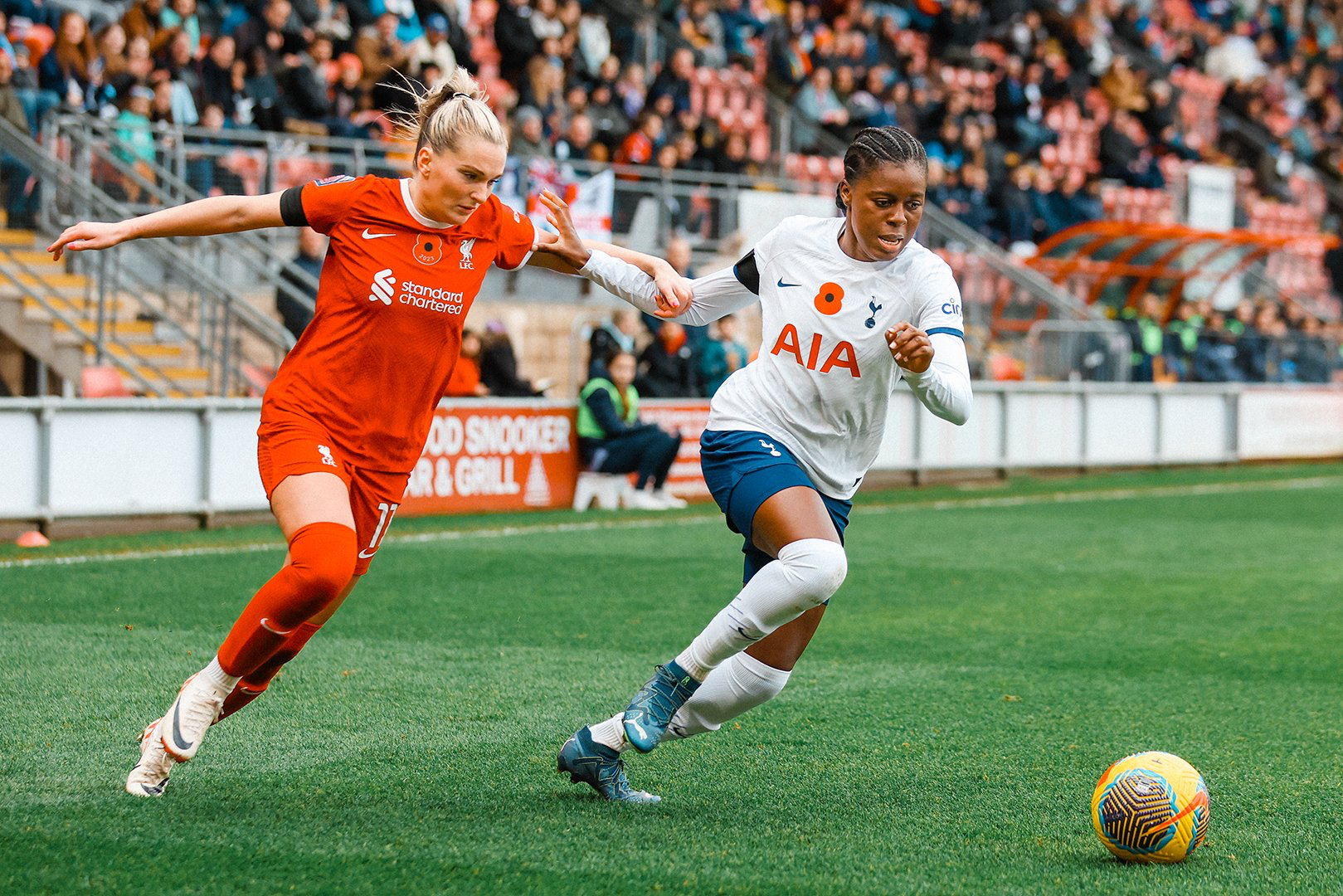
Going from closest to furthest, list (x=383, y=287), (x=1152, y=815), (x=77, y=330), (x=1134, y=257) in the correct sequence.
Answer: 1. (x=1152, y=815)
2. (x=383, y=287)
3. (x=77, y=330)
4. (x=1134, y=257)

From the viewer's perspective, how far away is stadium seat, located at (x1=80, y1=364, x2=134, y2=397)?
12898 mm

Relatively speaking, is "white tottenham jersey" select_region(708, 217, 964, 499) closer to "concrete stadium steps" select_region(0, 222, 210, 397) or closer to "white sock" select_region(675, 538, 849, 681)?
"white sock" select_region(675, 538, 849, 681)

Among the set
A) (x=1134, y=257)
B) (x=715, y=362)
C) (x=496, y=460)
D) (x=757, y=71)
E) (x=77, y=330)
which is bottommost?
(x=496, y=460)

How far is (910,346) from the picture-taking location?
14.6 feet

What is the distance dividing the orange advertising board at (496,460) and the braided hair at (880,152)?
8.94 m

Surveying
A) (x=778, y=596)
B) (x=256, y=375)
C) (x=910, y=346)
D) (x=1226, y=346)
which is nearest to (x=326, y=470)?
(x=778, y=596)

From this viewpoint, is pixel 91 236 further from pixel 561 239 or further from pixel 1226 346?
pixel 1226 346

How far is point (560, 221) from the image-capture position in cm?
529

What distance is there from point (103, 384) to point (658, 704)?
9233mm

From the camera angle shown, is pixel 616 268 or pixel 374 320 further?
pixel 616 268

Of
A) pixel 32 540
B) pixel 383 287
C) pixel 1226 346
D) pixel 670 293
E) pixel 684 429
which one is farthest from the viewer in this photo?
pixel 1226 346

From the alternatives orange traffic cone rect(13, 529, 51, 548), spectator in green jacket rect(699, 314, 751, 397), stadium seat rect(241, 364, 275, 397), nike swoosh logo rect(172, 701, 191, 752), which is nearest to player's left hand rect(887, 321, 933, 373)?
nike swoosh logo rect(172, 701, 191, 752)

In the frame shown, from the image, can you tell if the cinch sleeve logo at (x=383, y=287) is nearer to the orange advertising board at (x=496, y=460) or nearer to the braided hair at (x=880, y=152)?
the braided hair at (x=880, y=152)

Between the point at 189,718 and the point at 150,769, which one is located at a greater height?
the point at 189,718
